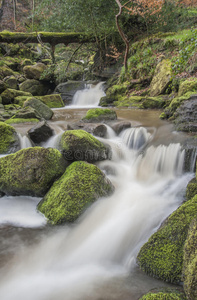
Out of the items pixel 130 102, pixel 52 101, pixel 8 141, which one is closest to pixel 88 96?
pixel 52 101

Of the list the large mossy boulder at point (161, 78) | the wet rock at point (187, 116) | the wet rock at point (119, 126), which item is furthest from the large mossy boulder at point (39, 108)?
the large mossy boulder at point (161, 78)

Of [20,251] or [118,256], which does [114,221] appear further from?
[20,251]

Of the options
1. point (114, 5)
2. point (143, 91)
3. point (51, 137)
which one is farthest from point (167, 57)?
point (51, 137)

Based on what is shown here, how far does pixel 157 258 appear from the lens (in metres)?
2.59

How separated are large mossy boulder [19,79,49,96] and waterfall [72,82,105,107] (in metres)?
2.58

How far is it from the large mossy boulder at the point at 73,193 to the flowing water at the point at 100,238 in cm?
13

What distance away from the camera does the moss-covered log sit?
14.1m

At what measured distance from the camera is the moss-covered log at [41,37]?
14086 mm

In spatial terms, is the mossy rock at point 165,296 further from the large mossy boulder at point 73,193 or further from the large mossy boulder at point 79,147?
the large mossy boulder at point 79,147

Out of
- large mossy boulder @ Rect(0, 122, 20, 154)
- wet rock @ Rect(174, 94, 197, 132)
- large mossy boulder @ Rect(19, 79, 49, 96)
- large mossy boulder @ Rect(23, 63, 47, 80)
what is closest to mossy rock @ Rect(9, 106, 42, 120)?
large mossy boulder @ Rect(0, 122, 20, 154)

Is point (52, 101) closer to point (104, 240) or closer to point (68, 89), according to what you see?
point (68, 89)

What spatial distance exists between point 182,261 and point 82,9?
47.6 feet

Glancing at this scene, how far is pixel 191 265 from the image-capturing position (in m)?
2.05

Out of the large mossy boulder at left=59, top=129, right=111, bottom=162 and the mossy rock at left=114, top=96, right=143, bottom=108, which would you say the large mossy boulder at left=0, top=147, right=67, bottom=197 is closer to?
the large mossy boulder at left=59, top=129, right=111, bottom=162
